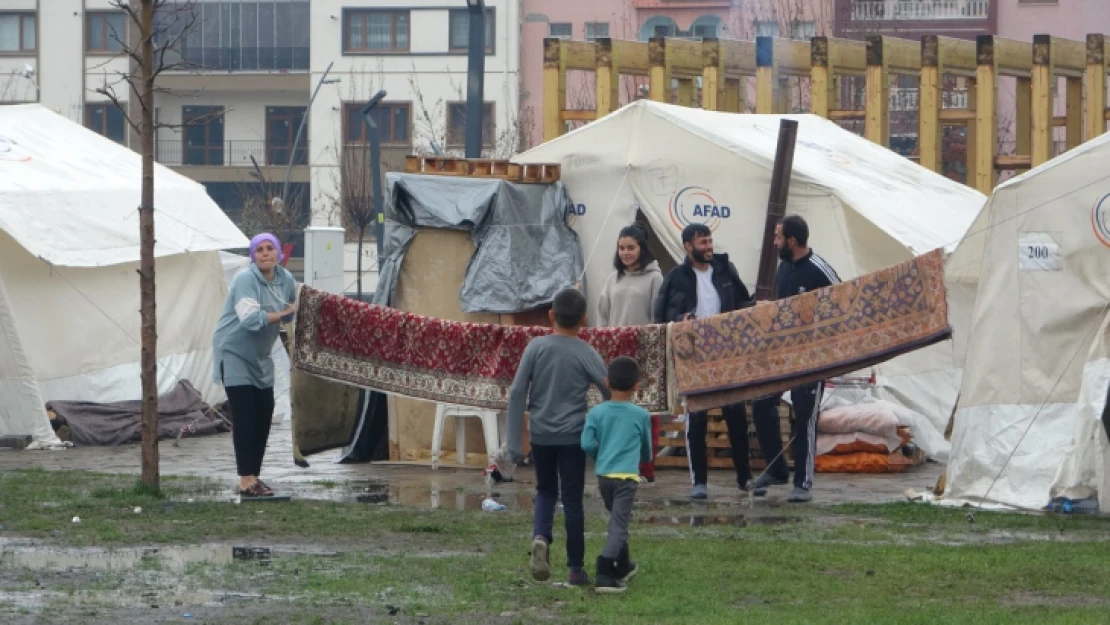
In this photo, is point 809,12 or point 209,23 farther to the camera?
point 209,23

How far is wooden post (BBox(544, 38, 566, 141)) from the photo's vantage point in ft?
69.5

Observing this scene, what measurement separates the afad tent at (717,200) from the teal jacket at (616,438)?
262 inches

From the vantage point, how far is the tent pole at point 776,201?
1395 centimetres

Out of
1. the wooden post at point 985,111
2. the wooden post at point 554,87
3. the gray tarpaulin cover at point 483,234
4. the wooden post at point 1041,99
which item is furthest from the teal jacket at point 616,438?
the wooden post at point 1041,99

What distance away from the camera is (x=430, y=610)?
24.0 feet

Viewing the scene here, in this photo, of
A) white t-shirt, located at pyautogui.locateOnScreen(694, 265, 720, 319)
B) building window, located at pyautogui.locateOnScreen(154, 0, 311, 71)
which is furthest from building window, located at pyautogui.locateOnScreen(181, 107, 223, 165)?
white t-shirt, located at pyautogui.locateOnScreen(694, 265, 720, 319)

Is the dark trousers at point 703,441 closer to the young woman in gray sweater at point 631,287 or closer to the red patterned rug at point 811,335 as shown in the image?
the red patterned rug at point 811,335

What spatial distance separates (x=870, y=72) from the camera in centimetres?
2212

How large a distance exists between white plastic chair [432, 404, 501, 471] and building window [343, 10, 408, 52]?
5001cm

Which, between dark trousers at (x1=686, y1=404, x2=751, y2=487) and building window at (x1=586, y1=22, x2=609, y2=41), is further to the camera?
building window at (x1=586, y1=22, x2=609, y2=41)

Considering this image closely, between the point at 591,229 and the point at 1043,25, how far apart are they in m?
37.8

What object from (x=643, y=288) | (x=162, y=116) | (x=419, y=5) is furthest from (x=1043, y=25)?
(x=643, y=288)

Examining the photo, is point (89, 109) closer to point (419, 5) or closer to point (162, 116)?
point (162, 116)

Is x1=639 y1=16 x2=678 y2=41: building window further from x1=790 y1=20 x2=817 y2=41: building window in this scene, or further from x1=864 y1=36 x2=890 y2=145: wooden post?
x1=864 y1=36 x2=890 y2=145: wooden post
